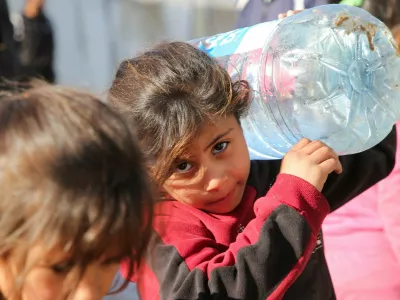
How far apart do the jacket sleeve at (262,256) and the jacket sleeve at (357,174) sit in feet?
1.30

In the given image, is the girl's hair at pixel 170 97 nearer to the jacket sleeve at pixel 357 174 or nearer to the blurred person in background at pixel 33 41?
the jacket sleeve at pixel 357 174

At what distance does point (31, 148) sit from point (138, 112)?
1.62 ft

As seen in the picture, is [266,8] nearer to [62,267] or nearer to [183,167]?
[183,167]

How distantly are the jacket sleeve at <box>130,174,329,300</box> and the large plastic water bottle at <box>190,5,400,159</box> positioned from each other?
40 cm

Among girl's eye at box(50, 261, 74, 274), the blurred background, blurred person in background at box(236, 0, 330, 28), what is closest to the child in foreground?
girl's eye at box(50, 261, 74, 274)

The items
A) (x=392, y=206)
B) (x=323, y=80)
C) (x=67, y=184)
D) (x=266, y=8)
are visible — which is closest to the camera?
(x=67, y=184)

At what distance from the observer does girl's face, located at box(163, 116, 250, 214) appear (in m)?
1.45

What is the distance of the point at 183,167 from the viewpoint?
57.4 inches

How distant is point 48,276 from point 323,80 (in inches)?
38.6

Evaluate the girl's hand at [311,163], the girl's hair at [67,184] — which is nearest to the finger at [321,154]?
the girl's hand at [311,163]

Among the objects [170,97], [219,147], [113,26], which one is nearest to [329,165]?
[219,147]

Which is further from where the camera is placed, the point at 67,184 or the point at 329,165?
the point at 329,165

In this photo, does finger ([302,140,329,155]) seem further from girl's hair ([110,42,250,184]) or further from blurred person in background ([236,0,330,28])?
blurred person in background ([236,0,330,28])

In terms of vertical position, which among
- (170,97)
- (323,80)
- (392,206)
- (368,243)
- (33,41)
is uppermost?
(170,97)
